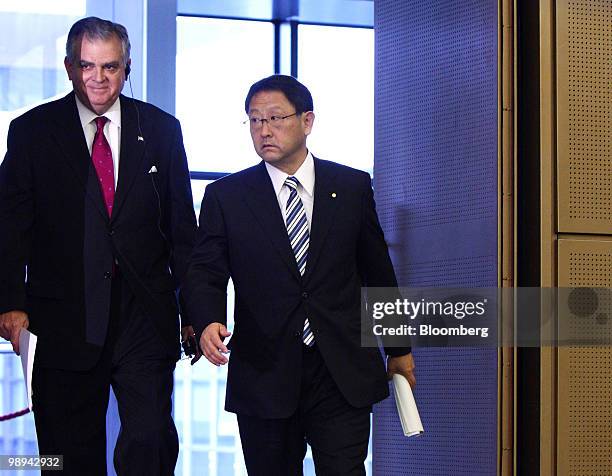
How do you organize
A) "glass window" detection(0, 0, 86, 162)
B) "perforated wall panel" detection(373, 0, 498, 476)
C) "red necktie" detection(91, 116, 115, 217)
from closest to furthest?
"red necktie" detection(91, 116, 115, 217) → "perforated wall panel" detection(373, 0, 498, 476) → "glass window" detection(0, 0, 86, 162)

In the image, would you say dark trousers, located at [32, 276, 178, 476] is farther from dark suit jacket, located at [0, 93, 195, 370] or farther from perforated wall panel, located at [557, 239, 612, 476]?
perforated wall panel, located at [557, 239, 612, 476]

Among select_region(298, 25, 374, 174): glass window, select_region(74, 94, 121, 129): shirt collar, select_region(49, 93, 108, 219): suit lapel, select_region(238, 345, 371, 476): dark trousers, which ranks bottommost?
select_region(238, 345, 371, 476): dark trousers

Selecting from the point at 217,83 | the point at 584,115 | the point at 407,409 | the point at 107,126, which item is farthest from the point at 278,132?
the point at 217,83

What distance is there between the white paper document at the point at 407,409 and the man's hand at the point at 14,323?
1.33 meters

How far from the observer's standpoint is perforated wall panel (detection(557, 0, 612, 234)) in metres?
4.77

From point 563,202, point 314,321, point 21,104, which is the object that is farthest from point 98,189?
point 21,104

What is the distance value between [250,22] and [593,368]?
14.9 ft

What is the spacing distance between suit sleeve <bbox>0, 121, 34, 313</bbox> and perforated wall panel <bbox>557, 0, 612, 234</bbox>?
213 centimetres

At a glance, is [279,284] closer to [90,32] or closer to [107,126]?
[107,126]

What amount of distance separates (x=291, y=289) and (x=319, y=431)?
494 mm

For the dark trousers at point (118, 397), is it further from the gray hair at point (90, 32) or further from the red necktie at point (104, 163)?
the gray hair at point (90, 32)

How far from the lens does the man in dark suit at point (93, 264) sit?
3.99 meters

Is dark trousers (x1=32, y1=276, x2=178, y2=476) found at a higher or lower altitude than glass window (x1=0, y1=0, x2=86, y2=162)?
lower

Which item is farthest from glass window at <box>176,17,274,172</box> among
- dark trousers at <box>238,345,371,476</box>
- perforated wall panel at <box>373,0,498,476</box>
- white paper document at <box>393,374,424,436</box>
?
dark trousers at <box>238,345,371,476</box>
